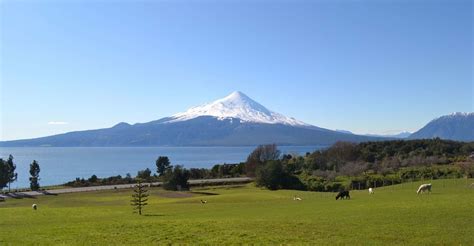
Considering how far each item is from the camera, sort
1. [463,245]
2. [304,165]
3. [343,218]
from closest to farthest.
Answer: [463,245]
[343,218]
[304,165]

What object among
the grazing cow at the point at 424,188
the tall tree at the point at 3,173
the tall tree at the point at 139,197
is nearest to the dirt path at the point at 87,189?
the tall tree at the point at 3,173

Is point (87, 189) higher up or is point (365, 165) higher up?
point (365, 165)

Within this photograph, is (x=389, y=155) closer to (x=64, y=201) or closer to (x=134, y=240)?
(x=64, y=201)

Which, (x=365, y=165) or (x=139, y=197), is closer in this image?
(x=139, y=197)

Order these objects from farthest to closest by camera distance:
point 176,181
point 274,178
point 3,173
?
point 3,173
point 176,181
point 274,178

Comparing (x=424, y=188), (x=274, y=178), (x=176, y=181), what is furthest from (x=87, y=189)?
(x=424, y=188)

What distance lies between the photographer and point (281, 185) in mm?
73562

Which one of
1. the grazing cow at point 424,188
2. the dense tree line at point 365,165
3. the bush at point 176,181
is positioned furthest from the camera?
the dense tree line at point 365,165

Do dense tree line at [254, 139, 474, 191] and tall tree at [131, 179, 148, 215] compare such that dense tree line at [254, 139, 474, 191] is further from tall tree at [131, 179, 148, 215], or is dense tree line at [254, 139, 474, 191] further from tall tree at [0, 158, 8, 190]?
tall tree at [0, 158, 8, 190]

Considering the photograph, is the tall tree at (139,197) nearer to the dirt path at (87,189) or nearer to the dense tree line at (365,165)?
the dirt path at (87,189)

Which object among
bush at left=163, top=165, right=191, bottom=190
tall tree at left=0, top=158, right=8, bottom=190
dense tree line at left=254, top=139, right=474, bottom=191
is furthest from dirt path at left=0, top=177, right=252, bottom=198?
tall tree at left=0, top=158, right=8, bottom=190

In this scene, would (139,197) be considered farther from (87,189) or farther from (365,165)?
(365,165)

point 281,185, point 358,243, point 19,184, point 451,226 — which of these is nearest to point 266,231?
point 358,243

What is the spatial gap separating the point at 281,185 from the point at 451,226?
180 ft
